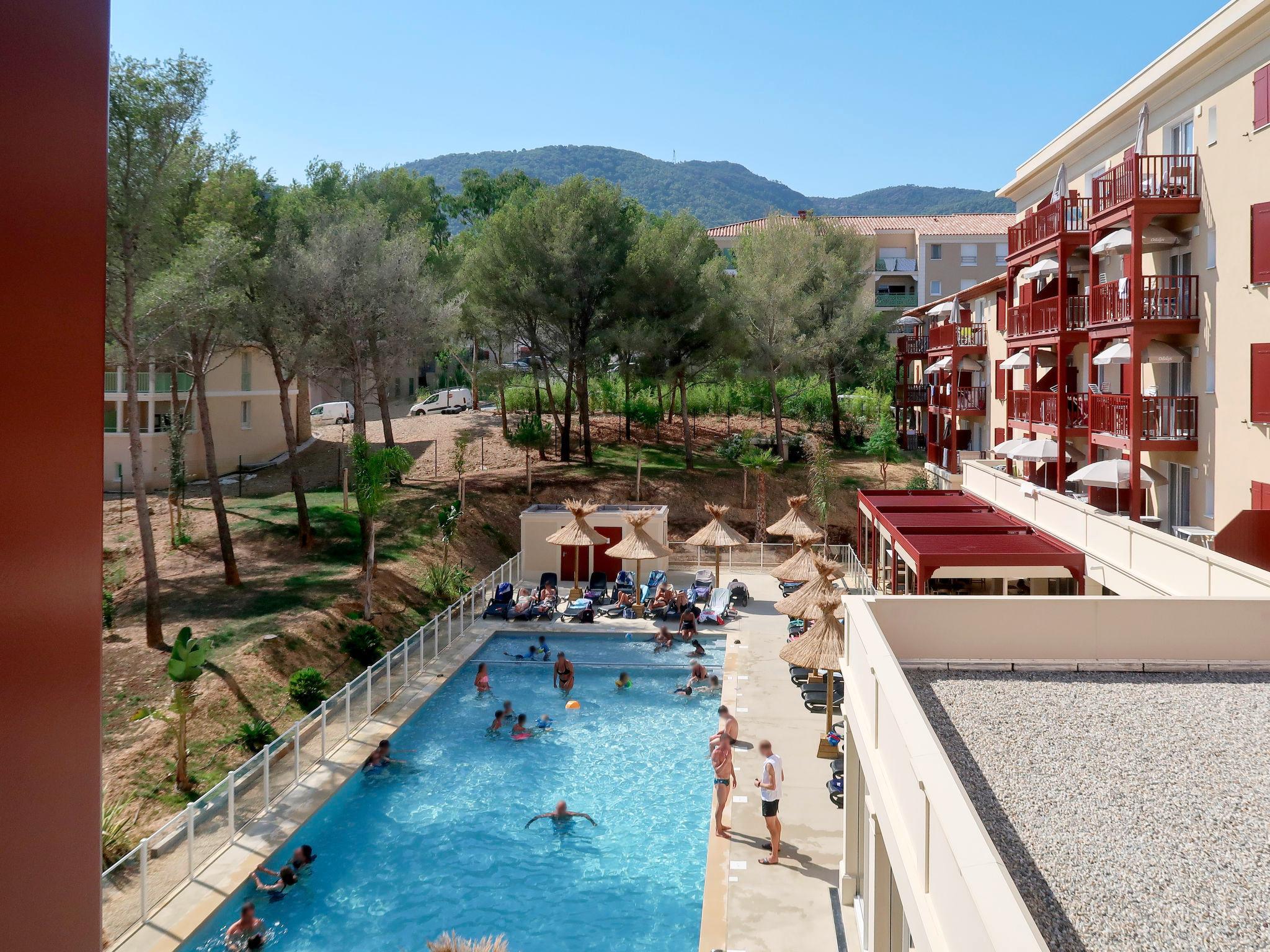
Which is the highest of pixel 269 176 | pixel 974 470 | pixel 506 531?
pixel 269 176

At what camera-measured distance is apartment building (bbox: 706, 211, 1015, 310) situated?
6122 cm

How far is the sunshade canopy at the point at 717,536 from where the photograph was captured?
85.3 ft

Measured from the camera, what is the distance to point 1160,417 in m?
19.2

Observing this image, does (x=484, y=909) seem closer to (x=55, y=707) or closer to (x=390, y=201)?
(x=55, y=707)

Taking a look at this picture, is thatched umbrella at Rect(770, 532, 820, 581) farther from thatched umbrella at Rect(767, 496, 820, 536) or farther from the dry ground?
the dry ground

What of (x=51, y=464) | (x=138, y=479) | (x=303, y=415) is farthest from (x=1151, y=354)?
(x=303, y=415)

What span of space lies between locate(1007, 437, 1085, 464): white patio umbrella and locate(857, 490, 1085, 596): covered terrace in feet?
4.94

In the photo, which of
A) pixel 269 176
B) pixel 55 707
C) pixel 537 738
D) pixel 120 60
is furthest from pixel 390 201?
pixel 55 707

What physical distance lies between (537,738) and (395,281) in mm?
15898

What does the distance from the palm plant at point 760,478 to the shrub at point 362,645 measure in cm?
1428

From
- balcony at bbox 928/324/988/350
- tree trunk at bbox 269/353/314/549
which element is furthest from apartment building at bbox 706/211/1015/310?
tree trunk at bbox 269/353/314/549

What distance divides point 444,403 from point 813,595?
3423 centimetres

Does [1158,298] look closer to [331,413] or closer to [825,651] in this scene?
[825,651]

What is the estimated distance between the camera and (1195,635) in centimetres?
1012
